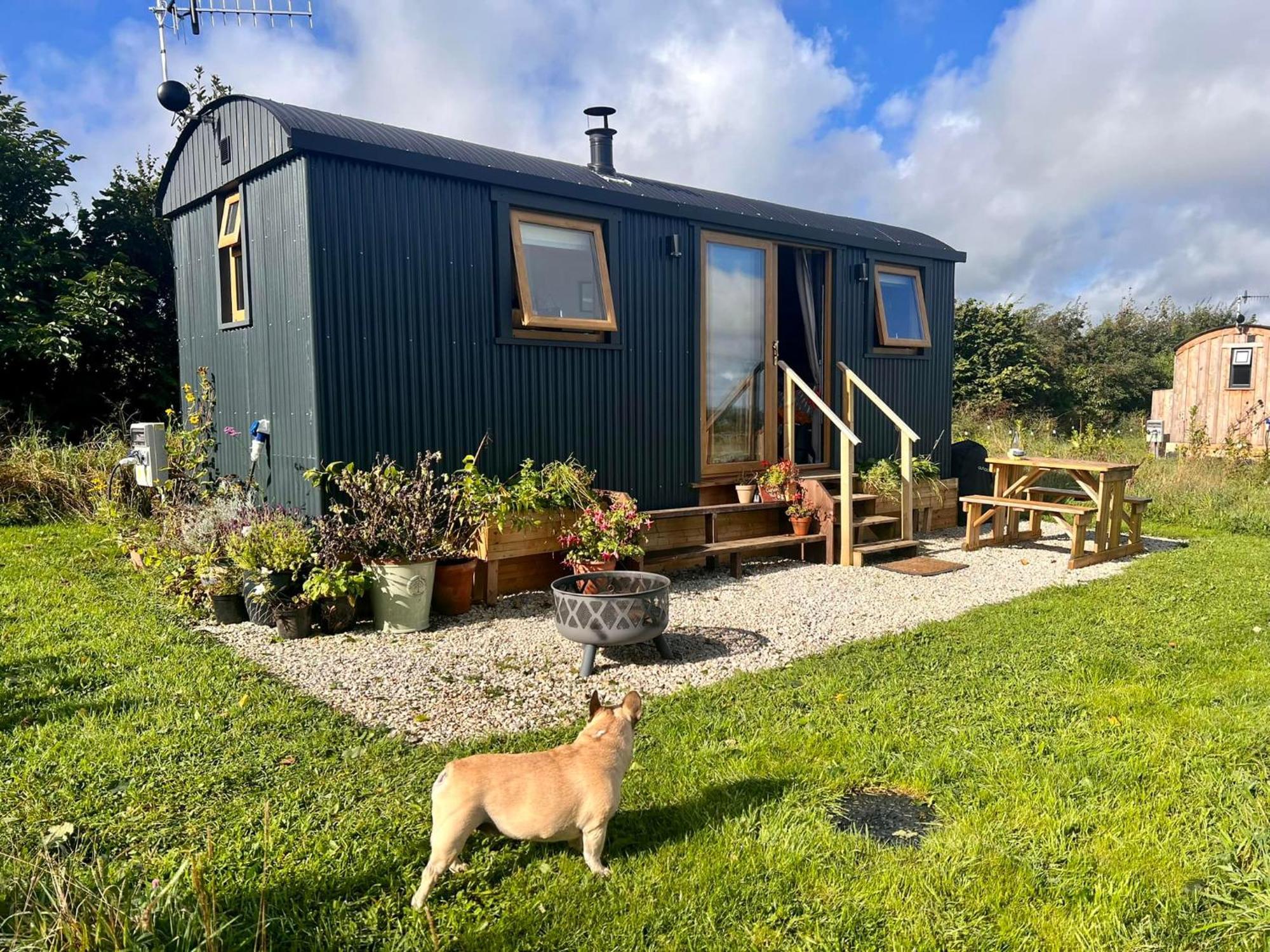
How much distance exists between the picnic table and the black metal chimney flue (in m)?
4.47

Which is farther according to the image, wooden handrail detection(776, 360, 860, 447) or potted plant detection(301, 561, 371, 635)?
wooden handrail detection(776, 360, 860, 447)

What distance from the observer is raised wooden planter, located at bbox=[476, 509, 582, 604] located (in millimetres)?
5473

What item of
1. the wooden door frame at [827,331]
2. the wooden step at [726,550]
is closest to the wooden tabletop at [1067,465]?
the wooden door frame at [827,331]

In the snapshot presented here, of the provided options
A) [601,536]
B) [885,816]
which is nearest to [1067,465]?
[601,536]

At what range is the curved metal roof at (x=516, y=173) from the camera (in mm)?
5293

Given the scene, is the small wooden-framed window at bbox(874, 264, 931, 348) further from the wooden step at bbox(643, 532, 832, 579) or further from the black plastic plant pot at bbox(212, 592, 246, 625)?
the black plastic plant pot at bbox(212, 592, 246, 625)

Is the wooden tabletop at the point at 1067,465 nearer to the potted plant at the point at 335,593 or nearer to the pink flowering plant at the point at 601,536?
the pink flowering plant at the point at 601,536

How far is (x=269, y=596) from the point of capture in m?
4.81

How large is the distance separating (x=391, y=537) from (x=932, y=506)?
599 centimetres

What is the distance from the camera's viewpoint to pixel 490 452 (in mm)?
5988

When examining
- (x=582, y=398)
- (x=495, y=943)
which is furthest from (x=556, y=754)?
(x=582, y=398)

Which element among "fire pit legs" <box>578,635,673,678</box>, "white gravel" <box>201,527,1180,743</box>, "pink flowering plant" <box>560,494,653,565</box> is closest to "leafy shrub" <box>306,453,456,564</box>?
"white gravel" <box>201,527,1180,743</box>

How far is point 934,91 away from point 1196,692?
38.6 feet

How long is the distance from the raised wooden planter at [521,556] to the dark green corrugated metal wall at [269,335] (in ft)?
3.81
